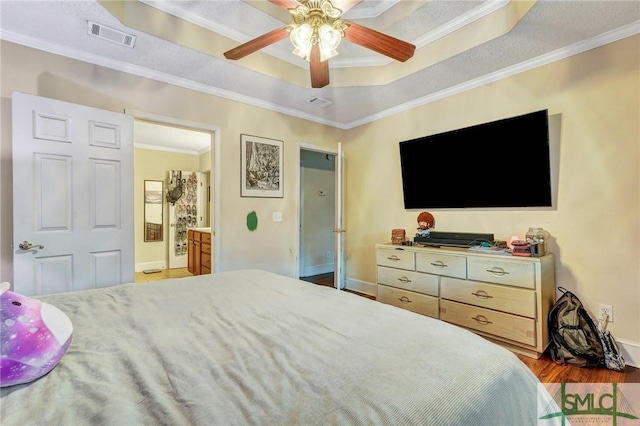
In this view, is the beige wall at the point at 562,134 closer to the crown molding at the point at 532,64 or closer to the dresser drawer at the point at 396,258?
the crown molding at the point at 532,64

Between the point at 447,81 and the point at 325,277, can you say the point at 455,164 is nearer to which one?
the point at 447,81

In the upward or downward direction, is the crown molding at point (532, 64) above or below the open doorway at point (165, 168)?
above

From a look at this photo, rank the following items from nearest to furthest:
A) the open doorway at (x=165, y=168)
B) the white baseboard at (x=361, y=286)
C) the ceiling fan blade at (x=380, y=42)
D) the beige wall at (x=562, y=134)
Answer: the ceiling fan blade at (x=380, y=42) < the beige wall at (x=562, y=134) < the white baseboard at (x=361, y=286) < the open doorway at (x=165, y=168)

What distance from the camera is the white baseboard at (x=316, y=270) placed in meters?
5.23

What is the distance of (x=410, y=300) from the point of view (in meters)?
2.99

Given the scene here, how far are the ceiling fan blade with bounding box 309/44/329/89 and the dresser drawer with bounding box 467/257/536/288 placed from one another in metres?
1.95

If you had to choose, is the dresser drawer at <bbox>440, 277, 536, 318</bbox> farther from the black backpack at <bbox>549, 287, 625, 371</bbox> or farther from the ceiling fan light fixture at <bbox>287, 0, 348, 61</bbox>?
the ceiling fan light fixture at <bbox>287, 0, 348, 61</bbox>

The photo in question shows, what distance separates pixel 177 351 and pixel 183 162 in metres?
5.65

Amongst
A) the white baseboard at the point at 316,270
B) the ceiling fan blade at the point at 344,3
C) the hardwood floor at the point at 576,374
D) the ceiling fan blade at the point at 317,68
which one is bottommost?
the hardwood floor at the point at 576,374

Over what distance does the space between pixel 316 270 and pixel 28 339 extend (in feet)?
15.5

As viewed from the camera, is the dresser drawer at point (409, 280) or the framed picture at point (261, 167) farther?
the framed picture at point (261, 167)

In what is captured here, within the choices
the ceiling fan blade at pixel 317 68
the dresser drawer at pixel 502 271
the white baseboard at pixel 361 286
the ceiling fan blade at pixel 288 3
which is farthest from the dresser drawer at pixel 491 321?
the ceiling fan blade at pixel 288 3

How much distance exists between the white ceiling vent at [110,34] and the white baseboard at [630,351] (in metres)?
4.38

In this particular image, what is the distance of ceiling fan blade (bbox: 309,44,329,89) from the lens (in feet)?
6.17
